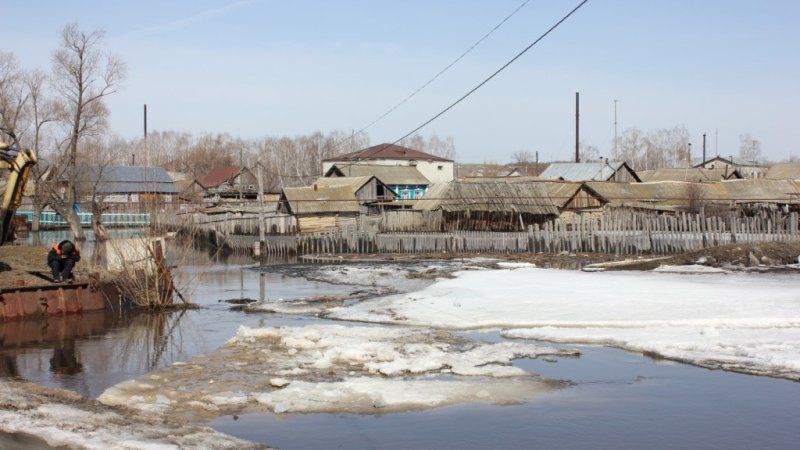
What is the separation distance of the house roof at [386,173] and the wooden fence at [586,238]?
102 feet

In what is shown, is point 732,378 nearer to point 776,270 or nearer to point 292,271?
point 776,270

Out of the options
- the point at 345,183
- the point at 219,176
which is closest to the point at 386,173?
the point at 345,183

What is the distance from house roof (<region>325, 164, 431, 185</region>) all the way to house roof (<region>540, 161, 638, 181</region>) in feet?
54.0

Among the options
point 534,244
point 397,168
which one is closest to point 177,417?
point 534,244

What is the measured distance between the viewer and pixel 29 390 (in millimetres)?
11070

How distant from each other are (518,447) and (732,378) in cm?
492

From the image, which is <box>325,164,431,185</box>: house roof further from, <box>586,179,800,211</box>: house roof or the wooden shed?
the wooden shed

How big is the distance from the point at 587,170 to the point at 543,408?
5532 cm

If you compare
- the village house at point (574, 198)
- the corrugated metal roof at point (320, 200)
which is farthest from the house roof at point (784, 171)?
the corrugated metal roof at point (320, 200)

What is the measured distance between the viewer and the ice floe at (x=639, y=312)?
13469mm

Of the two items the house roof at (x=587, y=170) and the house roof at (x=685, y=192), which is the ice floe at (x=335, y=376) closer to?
the house roof at (x=685, y=192)

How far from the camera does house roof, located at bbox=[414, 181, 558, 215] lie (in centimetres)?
4369

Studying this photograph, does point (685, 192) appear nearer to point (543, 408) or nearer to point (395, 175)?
point (395, 175)

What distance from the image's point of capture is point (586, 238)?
36.1 meters
